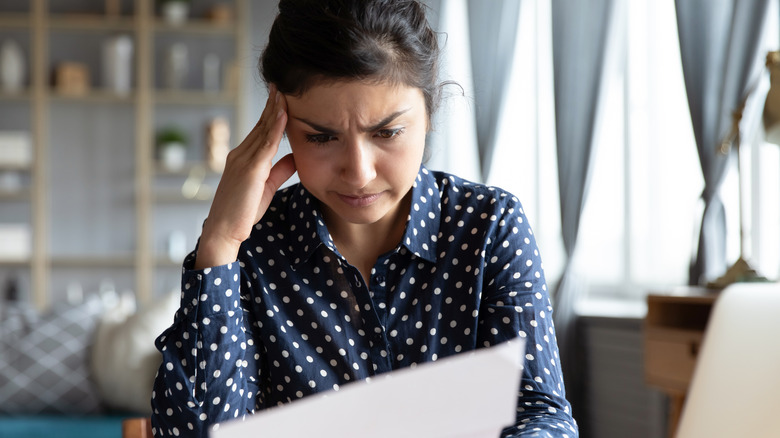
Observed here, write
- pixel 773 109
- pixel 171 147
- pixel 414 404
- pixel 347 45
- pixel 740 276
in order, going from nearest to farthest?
pixel 414 404 < pixel 347 45 < pixel 773 109 < pixel 740 276 < pixel 171 147

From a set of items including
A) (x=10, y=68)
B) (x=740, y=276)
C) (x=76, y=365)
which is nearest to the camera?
(x=740, y=276)

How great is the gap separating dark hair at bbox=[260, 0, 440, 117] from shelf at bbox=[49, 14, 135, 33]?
14.4 ft

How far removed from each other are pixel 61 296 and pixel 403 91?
4.73 metres

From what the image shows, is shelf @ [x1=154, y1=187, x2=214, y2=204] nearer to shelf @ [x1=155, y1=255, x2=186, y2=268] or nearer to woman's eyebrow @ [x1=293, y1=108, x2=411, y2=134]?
shelf @ [x1=155, y1=255, x2=186, y2=268]

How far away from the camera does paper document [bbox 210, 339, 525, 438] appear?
533mm

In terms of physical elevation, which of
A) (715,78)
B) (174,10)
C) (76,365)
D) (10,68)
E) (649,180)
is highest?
(174,10)

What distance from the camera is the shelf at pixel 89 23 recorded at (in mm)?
5207

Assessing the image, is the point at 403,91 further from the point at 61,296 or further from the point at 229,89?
the point at 61,296

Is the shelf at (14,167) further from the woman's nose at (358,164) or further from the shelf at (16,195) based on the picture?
the woman's nose at (358,164)

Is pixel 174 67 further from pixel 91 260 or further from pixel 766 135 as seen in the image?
pixel 766 135

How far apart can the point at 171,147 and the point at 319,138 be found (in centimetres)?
433

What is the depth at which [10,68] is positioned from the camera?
16.9 feet

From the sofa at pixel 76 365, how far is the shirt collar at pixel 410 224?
7.33ft

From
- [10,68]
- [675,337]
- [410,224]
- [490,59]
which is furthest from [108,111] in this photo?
[410,224]
